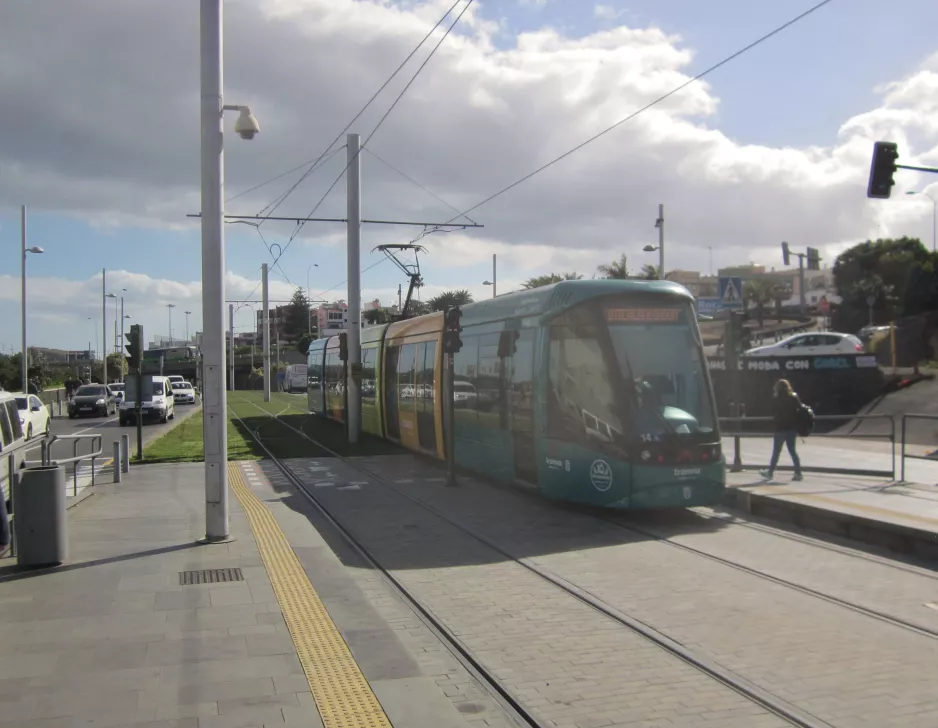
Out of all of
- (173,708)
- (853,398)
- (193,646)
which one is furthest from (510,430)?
(853,398)

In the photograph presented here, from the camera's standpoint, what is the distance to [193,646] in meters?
6.20

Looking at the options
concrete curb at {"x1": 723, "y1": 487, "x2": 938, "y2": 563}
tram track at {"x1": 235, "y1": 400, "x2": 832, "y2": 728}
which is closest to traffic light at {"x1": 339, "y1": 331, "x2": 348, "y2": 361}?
tram track at {"x1": 235, "y1": 400, "x2": 832, "y2": 728}

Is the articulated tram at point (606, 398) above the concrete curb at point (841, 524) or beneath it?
above

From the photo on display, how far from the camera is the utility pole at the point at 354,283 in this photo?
75.0 feet

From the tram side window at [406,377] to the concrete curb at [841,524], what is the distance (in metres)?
8.47

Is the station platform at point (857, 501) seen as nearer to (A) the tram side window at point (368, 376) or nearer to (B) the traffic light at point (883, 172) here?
(B) the traffic light at point (883, 172)

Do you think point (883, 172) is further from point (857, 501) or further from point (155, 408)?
point (155, 408)

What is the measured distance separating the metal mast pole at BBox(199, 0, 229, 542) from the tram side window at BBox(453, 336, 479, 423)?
5.83 meters

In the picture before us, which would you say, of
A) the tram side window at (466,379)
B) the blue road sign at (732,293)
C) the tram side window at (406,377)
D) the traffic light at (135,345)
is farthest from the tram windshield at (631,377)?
the traffic light at (135,345)

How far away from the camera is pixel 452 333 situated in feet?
49.3

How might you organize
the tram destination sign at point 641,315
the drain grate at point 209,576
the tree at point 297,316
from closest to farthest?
the drain grate at point 209,576, the tram destination sign at point 641,315, the tree at point 297,316

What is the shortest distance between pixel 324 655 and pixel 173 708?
121 cm

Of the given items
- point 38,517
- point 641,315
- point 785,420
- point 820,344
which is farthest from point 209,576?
point 820,344

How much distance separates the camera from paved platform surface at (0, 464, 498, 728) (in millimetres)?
5012
